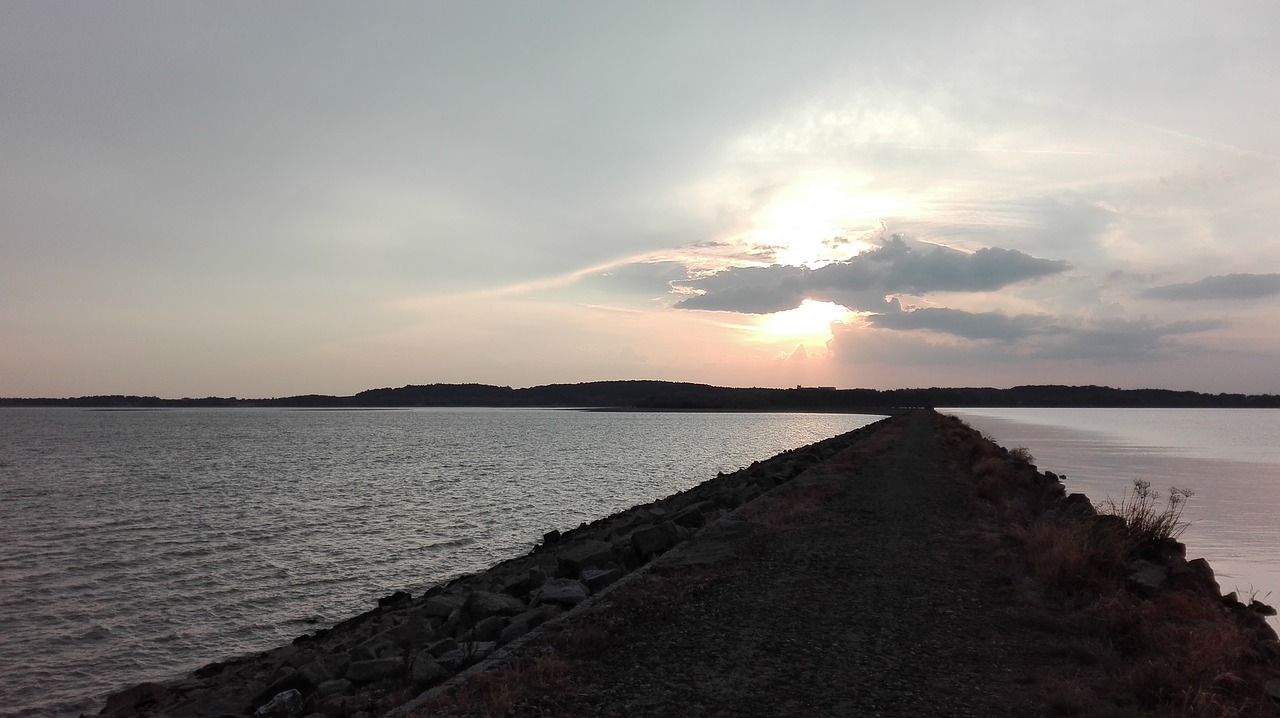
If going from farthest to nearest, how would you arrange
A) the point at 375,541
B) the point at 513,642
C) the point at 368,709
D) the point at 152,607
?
the point at 375,541
the point at 152,607
the point at 513,642
the point at 368,709

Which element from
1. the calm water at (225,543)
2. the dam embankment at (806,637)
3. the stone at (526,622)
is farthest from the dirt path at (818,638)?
the calm water at (225,543)

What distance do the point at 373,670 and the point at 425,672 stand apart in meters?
1.07

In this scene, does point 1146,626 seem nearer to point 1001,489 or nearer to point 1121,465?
point 1001,489

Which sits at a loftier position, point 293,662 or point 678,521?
point 678,521

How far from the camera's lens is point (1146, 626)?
732 centimetres

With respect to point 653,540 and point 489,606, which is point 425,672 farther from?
point 653,540

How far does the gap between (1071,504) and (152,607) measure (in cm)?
1851

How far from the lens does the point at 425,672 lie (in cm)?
753

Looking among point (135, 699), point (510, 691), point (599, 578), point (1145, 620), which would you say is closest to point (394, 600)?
point (135, 699)

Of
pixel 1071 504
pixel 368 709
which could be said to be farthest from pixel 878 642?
A: pixel 1071 504

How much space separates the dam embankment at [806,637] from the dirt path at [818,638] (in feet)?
0.09

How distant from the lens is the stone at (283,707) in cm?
806

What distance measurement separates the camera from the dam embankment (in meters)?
6.01

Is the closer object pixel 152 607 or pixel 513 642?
pixel 513 642
